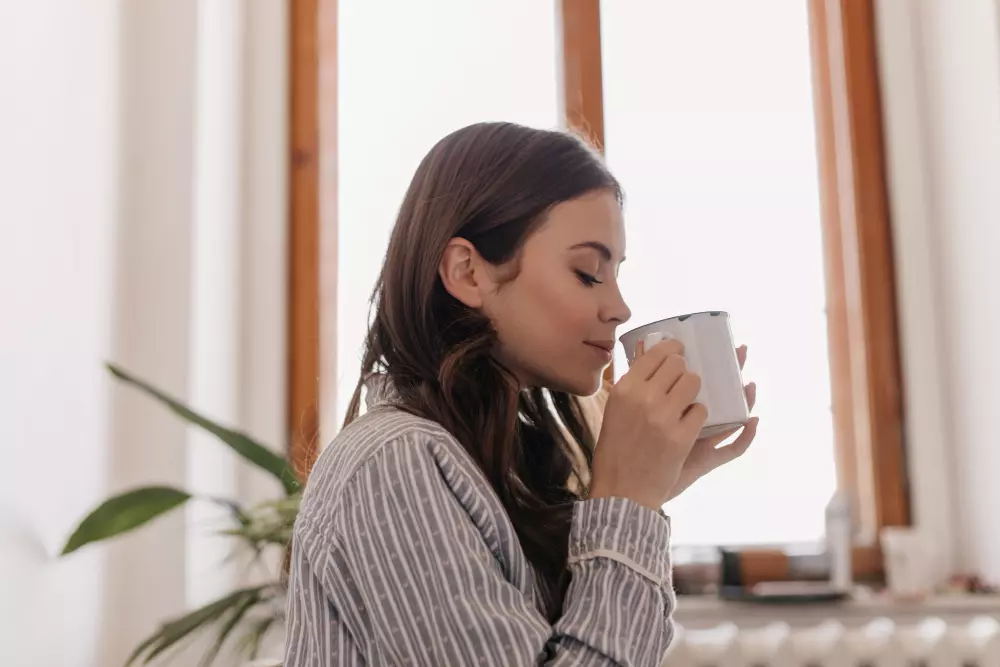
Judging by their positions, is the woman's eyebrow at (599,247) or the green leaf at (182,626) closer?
the woman's eyebrow at (599,247)

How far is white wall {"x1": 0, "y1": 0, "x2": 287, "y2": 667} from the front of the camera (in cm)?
119

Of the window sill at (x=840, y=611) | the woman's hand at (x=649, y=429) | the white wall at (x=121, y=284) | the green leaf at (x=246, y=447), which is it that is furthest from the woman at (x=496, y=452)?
the window sill at (x=840, y=611)

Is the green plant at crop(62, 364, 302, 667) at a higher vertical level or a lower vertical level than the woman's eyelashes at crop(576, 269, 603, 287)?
lower

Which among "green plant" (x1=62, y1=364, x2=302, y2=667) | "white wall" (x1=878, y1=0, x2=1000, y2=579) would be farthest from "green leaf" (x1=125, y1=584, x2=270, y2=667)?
"white wall" (x1=878, y1=0, x2=1000, y2=579)

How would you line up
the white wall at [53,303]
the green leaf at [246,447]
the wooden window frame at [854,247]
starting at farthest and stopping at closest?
the wooden window frame at [854,247]
the green leaf at [246,447]
the white wall at [53,303]

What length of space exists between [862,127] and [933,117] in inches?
4.6

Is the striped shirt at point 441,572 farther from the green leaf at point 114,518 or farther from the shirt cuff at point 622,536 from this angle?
the green leaf at point 114,518

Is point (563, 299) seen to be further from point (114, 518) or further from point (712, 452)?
point (114, 518)

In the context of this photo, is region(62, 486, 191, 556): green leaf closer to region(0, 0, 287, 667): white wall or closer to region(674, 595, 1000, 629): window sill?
region(0, 0, 287, 667): white wall

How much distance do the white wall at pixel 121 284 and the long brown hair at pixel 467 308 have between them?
2.01 ft

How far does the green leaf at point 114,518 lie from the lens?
1199mm

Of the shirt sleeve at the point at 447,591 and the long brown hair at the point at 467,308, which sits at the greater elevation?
the long brown hair at the point at 467,308

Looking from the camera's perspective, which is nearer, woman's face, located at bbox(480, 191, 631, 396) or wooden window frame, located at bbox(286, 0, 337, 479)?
woman's face, located at bbox(480, 191, 631, 396)

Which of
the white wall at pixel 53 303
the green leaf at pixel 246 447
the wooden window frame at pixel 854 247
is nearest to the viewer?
the white wall at pixel 53 303
